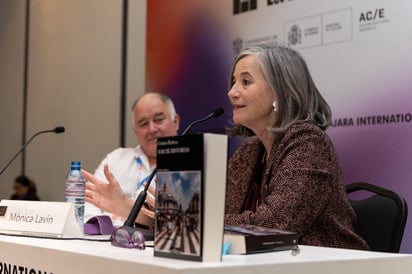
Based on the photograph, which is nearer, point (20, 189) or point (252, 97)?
point (252, 97)

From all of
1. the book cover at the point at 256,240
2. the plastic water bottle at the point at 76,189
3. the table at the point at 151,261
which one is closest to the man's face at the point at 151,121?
the plastic water bottle at the point at 76,189

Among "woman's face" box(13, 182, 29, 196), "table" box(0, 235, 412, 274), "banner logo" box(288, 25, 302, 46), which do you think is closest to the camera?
"table" box(0, 235, 412, 274)

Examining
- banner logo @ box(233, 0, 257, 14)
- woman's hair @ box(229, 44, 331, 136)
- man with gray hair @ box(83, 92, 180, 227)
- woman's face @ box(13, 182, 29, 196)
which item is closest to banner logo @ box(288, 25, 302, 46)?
banner logo @ box(233, 0, 257, 14)

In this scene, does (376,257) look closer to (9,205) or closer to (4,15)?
(9,205)

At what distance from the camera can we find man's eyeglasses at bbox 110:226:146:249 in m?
1.33

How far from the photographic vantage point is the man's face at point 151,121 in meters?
3.44

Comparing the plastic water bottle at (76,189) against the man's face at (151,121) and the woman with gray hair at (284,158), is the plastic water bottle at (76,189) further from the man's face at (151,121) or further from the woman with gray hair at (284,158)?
the man's face at (151,121)

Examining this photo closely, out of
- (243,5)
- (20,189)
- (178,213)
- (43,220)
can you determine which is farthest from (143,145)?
(178,213)

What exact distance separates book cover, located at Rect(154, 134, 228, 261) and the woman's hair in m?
1.00

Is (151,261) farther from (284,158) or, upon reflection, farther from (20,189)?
(20,189)

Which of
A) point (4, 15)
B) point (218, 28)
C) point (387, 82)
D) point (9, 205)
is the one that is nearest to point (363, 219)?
point (387, 82)

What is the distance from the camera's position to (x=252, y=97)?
2.14 m

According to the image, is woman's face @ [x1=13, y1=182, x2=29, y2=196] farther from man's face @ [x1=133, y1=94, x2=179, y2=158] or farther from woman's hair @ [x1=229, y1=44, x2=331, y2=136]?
woman's hair @ [x1=229, y1=44, x2=331, y2=136]

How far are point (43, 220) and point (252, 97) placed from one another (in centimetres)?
85
